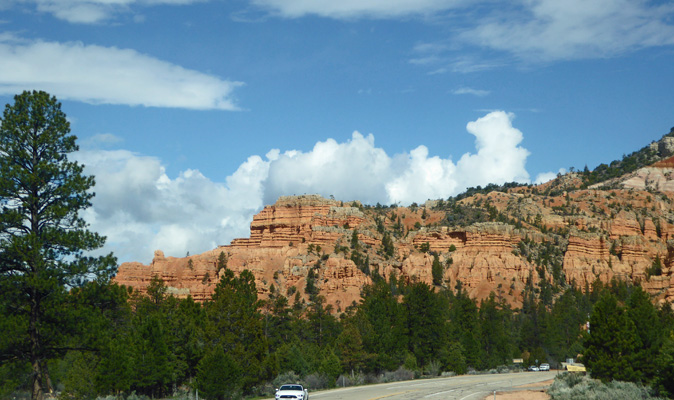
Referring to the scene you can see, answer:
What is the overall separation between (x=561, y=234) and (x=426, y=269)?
1753 inches

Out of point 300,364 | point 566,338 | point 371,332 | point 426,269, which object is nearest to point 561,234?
point 426,269

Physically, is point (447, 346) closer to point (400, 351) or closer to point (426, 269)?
point (400, 351)

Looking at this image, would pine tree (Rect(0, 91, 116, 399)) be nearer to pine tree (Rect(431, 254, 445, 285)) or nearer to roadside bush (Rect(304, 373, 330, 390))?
roadside bush (Rect(304, 373, 330, 390))

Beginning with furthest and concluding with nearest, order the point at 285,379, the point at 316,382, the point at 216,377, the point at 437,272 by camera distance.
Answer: the point at 437,272 → the point at 316,382 → the point at 285,379 → the point at 216,377

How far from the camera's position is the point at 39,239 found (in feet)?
106

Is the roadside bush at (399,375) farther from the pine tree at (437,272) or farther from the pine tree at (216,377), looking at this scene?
the pine tree at (437,272)

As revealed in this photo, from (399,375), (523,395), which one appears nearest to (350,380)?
(399,375)

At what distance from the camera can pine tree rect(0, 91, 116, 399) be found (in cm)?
3216

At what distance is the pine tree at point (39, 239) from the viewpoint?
1266 inches

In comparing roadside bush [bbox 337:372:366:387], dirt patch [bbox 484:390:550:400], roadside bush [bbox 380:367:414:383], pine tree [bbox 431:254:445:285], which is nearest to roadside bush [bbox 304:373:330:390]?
roadside bush [bbox 337:372:366:387]

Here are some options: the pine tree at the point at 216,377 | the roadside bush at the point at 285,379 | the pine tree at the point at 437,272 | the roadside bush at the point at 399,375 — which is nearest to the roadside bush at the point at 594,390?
the roadside bush at the point at 285,379

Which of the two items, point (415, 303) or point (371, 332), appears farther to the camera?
point (415, 303)

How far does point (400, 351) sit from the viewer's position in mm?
77938

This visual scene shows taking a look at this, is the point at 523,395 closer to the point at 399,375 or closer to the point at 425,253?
the point at 399,375
